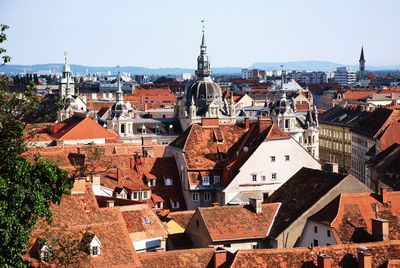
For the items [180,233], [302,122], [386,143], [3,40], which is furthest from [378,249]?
[302,122]

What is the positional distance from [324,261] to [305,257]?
1573 mm

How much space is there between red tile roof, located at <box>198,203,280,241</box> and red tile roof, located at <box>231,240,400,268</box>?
9797 mm

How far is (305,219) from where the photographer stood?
5134 centimetres

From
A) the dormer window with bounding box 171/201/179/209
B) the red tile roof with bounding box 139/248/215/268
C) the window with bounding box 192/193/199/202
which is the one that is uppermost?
the red tile roof with bounding box 139/248/215/268

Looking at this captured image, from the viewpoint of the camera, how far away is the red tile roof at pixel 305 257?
39.8 meters

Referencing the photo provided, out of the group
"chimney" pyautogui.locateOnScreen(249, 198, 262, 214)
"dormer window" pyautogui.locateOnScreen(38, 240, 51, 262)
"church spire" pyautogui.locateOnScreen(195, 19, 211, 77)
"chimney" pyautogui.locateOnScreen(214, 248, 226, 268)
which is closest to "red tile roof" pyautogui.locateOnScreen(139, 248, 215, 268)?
"chimney" pyautogui.locateOnScreen(214, 248, 226, 268)

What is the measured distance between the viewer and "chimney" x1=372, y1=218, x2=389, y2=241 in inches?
1812

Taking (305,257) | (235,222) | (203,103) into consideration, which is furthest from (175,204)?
(203,103)

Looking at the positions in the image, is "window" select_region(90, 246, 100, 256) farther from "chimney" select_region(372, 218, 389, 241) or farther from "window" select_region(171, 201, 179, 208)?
"window" select_region(171, 201, 179, 208)

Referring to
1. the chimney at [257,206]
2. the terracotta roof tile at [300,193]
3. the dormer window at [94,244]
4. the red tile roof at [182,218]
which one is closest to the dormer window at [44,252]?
the dormer window at [94,244]

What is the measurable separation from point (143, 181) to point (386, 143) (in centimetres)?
4029

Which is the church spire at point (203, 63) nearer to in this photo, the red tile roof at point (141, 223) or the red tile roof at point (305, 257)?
the red tile roof at point (141, 223)

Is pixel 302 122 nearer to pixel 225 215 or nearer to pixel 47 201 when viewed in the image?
pixel 225 215

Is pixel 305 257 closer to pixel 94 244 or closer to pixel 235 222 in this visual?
pixel 94 244
